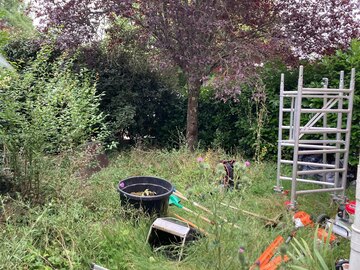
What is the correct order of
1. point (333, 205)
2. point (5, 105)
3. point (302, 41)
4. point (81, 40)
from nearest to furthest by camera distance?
point (5, 105), point (333, 205), point (302, 41), point (81, 40)

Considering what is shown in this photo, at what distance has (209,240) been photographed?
2.50m

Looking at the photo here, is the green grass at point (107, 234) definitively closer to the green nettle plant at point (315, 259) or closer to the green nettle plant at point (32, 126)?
the green nettle plant at point (315, 259)

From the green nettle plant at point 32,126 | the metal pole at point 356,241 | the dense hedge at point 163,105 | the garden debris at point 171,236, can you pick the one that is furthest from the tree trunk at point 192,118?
the metal pole at point 356,241

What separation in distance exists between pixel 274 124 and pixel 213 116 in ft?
4.45

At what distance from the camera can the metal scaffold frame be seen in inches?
141

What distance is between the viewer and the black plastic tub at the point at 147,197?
3055mm

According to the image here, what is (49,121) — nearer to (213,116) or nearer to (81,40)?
(81,40)

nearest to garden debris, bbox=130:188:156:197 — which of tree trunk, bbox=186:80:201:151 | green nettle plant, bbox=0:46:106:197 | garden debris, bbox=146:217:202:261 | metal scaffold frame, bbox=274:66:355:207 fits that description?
garden debris, bbox=146:217:202:261

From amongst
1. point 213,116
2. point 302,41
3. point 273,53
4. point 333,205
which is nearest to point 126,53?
point 213,116

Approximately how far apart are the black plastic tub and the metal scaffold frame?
1250mm

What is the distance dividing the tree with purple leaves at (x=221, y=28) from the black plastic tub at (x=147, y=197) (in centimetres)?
212

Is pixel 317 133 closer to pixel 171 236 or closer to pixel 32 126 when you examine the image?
pixel 171 236

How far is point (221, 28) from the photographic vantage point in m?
5.27

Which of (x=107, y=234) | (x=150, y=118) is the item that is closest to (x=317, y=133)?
(x=107, y=234)
